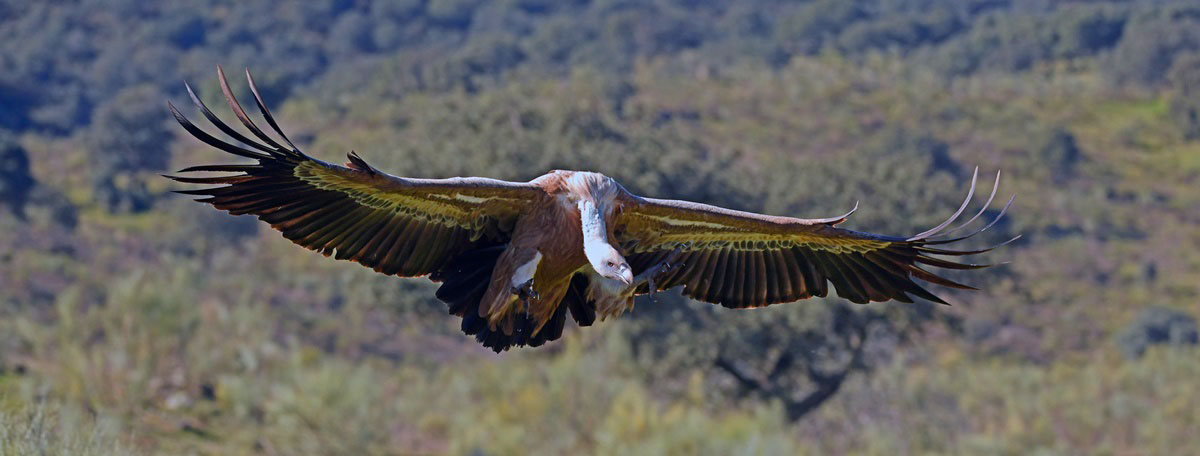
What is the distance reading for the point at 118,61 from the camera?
320 feet

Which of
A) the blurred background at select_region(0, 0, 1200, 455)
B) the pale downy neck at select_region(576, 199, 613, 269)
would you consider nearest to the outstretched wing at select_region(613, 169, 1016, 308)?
the pale downy neck at select_region(576, 199, 613, 269)

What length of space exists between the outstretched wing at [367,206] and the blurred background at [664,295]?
1599 mm

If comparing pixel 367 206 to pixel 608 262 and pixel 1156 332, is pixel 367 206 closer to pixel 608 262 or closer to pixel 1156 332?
pixel 608 262

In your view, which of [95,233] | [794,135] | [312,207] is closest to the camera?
[312,207]

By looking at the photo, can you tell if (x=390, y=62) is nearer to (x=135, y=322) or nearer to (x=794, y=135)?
(x=794, y=135)

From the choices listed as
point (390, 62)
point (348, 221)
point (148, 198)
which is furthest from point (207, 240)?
point (348, 221)

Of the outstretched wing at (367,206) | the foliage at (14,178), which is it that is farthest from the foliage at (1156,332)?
the outstretched wing at (367,206)

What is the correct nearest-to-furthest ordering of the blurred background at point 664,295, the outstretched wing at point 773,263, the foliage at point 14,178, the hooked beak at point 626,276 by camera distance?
the hooked beak at point 626,276 → the outstretched wing at point 773,263 → the blurred background at point 664,295 → the foliage at point 14,178

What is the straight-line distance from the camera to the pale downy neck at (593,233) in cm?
890

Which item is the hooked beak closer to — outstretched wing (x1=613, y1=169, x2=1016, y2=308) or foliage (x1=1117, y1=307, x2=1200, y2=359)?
outstretched wing (x1=613, y1=169, x2=1016, y2=308)

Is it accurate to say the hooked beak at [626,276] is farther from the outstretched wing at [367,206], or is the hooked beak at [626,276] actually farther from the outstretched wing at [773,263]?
the outstretched wing at [773,263]

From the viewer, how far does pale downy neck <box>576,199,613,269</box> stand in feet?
29.2

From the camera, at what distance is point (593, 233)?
9.15m

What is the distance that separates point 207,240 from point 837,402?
889 inches
